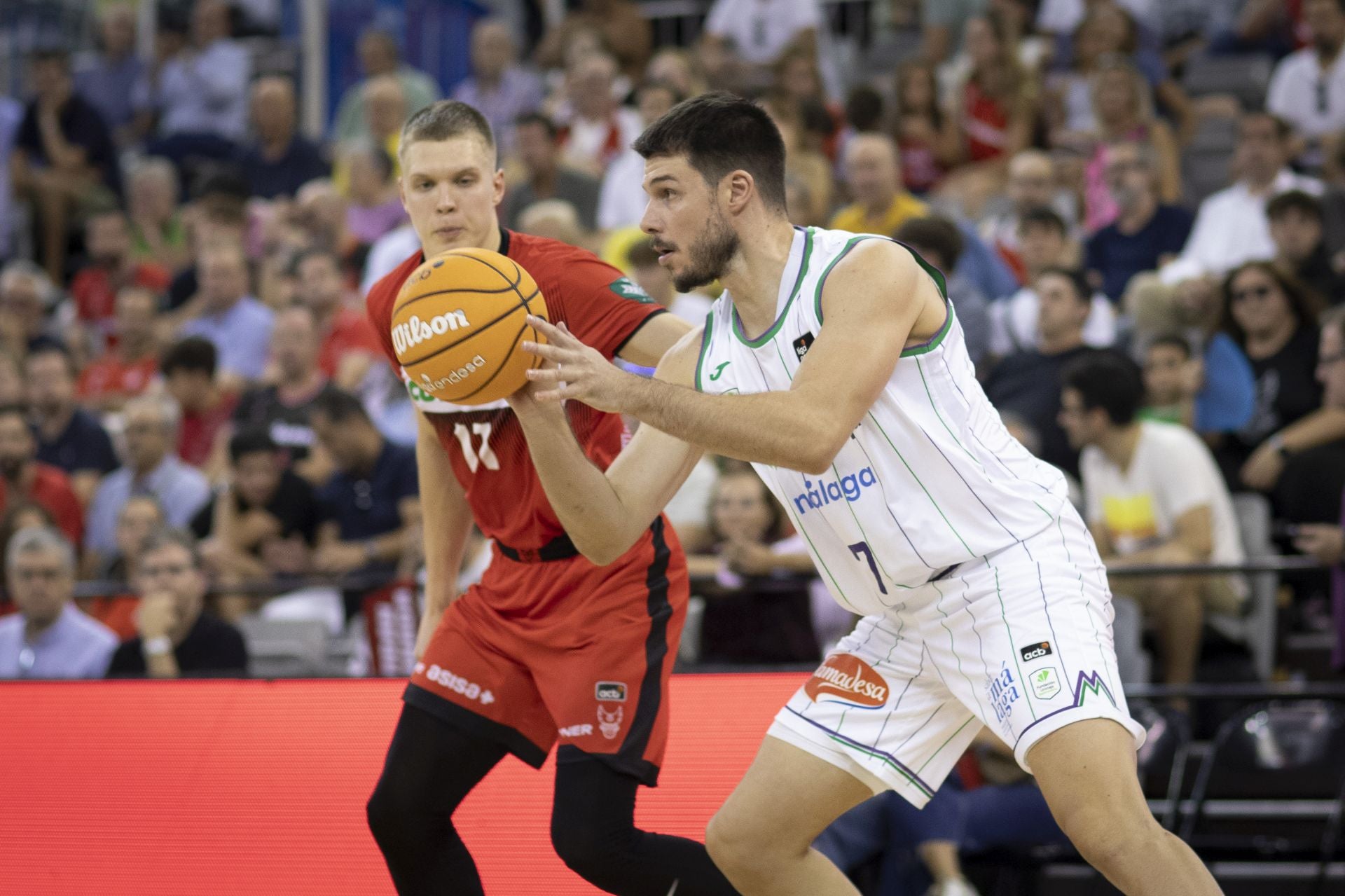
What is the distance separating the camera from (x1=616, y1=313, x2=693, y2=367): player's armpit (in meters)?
4.25

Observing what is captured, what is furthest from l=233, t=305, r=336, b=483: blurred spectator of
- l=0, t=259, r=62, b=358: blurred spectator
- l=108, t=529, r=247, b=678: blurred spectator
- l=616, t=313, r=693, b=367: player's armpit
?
l=616, t=313, r=693, b=367: player's armpit

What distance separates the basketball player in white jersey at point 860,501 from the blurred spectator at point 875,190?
5257 millimetres

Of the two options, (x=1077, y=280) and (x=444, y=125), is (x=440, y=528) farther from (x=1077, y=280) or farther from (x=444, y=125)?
(x=1077, y=280)

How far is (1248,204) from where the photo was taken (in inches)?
369

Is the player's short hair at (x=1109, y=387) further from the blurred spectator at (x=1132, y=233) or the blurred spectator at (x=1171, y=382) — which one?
the blurred spectator at (x=1132, y=233)

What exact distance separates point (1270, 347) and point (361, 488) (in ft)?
15.1

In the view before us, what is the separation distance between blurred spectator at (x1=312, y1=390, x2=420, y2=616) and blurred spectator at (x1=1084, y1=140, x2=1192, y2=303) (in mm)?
4205

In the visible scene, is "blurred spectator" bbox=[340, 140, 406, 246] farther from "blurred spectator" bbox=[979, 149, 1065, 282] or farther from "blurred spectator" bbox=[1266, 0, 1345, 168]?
"blurred spectator" bbox=[1266, 0, 1345, 168]

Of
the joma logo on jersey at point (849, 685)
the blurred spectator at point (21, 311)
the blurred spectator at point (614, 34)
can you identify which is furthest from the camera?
the blurred spectator at point (614, 34)

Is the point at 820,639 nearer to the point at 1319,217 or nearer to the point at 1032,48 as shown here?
the point at 1319,217

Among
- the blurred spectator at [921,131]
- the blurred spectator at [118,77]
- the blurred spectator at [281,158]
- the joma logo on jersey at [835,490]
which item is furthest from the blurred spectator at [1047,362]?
the blurred spectator at [118,77]

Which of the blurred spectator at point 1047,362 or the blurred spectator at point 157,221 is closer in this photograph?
the blurred spectator at point 1047,362

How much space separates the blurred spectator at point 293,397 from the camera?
9102 mm

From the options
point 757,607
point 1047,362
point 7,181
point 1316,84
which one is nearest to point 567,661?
point 757,607
